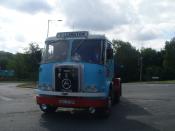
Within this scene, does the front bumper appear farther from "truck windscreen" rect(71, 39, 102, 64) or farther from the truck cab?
"truck windscreen" rect(71, 39, 102, 64)

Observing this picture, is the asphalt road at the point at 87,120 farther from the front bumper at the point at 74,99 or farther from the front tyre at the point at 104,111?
the front bumper at the point at 74,99

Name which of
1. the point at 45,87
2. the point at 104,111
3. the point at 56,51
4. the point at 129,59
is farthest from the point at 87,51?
the point at 129,59

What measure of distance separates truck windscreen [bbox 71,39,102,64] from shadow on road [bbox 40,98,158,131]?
1988 millimetres

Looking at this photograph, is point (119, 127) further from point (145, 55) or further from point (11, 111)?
point (145, 55)

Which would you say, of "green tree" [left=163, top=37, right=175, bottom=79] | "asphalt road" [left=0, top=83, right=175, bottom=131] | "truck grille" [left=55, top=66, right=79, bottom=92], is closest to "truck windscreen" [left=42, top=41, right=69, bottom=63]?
"truck grille" [left=55, top=66, right=79, bottom=92]

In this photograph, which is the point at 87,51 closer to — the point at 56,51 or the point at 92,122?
the point at 56,51

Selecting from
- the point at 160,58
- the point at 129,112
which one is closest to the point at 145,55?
the point at 160,58

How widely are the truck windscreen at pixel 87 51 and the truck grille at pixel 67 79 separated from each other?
19.8 inches

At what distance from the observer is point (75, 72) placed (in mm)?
14094

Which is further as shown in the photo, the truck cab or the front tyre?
the front tyre

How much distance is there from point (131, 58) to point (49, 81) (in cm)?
9559

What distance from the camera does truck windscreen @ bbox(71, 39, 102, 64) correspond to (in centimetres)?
1432

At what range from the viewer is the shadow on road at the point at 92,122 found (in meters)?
12.3

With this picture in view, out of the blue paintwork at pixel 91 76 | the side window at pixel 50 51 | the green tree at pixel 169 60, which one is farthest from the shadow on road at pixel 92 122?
the green tree at pixel 169 60
